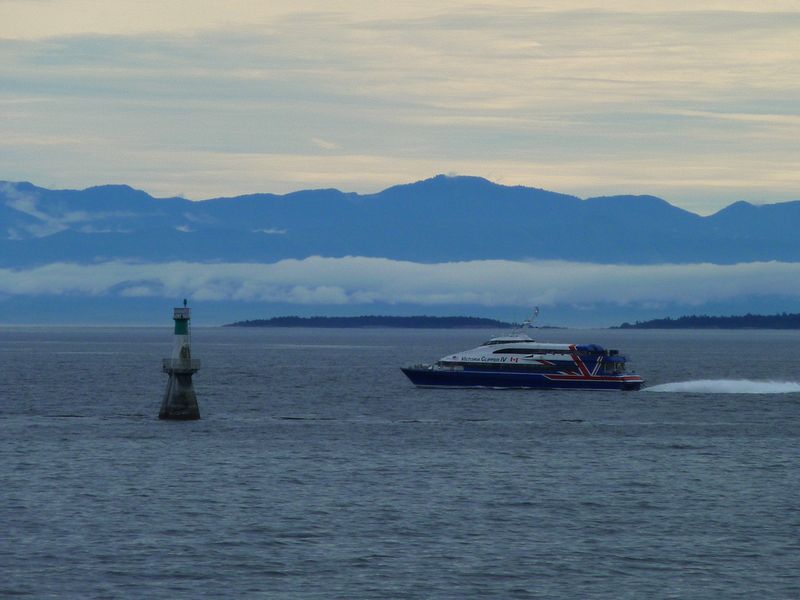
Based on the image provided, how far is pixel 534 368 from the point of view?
12825cm

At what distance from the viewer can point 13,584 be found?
41562 mm

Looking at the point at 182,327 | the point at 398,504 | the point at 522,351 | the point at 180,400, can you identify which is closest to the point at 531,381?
the point at 522,351

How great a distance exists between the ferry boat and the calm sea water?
21.0 meters

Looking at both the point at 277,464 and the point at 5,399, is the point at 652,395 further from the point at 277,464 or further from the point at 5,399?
the point at 277,464

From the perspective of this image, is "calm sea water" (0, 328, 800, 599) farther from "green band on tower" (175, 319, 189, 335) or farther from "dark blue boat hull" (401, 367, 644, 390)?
"dark blue boat hull" (401, 367, 644, 390)

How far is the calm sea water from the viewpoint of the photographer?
42.9 metres

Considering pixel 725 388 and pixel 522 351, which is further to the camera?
pixel 725 388

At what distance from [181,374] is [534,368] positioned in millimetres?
48056

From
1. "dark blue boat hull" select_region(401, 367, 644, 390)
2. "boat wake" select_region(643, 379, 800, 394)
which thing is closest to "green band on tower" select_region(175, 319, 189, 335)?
"dark blue boat hull" select_region(401, 367, 644, 390)

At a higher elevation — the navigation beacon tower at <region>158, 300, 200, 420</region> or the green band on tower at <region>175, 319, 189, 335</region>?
the green band on tower at <region>175, 319, 189, 335</region>

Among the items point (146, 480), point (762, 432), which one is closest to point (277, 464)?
point (146, 480)

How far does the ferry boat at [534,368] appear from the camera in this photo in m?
128

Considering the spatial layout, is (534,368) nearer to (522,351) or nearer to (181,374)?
(522,351)

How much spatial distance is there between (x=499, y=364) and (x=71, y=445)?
190 ft
